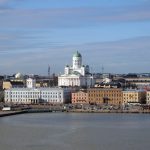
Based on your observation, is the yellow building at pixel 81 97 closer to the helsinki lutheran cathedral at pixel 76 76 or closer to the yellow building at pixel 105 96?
the yellow building at pixel 105 96

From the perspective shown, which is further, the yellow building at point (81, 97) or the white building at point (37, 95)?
the white building at point (37, 95)

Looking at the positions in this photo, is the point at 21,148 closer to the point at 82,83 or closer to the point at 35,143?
the point at 35,143

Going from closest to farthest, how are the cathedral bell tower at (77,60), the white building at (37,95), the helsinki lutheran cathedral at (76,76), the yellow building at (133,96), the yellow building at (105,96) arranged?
the yellow building at (133,96), the yellow building at (105,96), the white building at (37,95), the helsinki lutheran cathedral at (76,76), the cathedral bell tower at (77,60)

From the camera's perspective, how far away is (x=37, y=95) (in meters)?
30.1

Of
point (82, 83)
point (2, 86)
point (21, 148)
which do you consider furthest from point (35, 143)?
point (2, 86)

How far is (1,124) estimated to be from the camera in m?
16.7

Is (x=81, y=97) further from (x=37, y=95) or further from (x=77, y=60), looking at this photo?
(x=77, y=60)

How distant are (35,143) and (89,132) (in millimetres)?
2443

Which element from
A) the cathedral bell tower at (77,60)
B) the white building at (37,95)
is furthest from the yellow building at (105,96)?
the cathedral bell tower at (77,60)

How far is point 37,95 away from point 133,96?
4647mm

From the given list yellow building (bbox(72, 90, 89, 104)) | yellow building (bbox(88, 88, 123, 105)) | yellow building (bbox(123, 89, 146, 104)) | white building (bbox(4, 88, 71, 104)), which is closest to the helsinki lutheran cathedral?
white building (bbox(4, 88, 71, 104))

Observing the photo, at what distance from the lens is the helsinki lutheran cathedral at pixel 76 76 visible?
33.5 meters

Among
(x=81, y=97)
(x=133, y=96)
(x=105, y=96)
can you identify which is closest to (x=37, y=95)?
(x=81, y=97)

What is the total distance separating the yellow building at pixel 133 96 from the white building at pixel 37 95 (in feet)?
9.70
